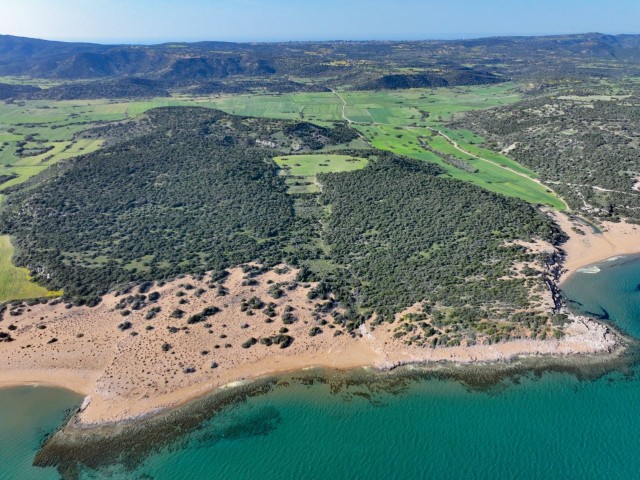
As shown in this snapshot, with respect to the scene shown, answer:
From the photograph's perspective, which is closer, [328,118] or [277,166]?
[277,166]

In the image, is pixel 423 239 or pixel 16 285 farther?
pixel 423 239

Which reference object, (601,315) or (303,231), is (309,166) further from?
(601,315)

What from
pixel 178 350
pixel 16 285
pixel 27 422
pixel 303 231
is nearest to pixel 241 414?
pixel 178 350

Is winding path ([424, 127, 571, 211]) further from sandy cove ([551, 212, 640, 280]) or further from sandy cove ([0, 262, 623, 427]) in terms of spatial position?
sandy cove ([0, 262, 623, 427])

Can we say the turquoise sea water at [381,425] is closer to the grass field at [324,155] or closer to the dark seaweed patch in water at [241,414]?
the dark seaweed patch in water at [241,414]

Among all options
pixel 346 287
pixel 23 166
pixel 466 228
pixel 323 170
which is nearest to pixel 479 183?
pixel 466 228

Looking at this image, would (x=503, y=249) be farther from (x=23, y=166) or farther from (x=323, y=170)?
(x=23, y=166)
